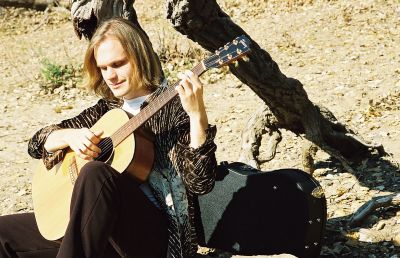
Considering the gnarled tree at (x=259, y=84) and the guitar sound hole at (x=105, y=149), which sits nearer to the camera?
the guitar sound hole at (x=105, y=149)

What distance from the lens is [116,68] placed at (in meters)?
2.84

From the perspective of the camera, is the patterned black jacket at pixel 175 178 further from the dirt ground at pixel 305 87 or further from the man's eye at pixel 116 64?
the dirt ground at pixel 305 87

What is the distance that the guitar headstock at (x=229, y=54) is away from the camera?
2504mm

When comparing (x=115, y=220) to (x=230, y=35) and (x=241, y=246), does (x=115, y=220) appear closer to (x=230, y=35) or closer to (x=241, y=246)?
(x=241, y=246)

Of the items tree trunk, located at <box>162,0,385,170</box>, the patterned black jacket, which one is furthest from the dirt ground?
the patterned black jacket

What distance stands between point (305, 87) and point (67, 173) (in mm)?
3613

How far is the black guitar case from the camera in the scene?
2805 millimetres

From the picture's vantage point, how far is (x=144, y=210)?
2680 millimetres

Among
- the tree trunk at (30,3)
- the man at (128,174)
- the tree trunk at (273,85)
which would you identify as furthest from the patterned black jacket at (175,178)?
the tree trunk at (30,3)

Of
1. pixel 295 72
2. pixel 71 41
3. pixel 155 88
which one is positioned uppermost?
pixel 155 88

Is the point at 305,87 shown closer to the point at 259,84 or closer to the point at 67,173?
the point at 259,84

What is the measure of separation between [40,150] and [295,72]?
13.2 ft

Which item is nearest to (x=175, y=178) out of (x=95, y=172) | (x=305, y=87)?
(x=95, y=172)

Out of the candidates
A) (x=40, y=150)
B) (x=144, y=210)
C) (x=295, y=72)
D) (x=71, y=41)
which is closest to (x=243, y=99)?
(x=295, y=72)
